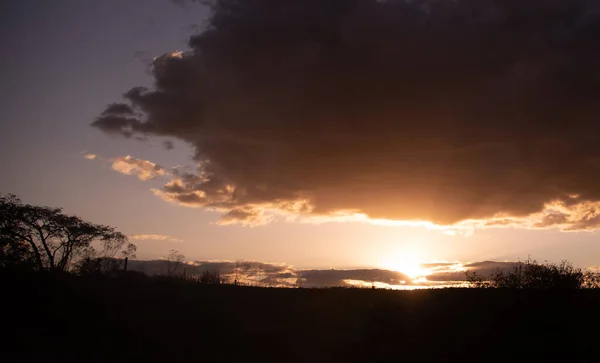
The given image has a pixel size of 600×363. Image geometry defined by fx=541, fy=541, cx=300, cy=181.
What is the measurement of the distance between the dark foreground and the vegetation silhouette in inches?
1.8

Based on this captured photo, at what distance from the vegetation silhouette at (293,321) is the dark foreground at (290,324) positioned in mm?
45

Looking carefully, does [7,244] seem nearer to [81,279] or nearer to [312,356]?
[81,279]

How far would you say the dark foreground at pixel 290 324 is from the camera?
20.8m

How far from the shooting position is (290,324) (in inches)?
948

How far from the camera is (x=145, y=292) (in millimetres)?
27016

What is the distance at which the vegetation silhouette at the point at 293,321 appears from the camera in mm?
20922

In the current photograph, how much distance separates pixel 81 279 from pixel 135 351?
7.91 metres

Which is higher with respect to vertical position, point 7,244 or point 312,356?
point 7,244

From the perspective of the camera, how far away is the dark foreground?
20828mm

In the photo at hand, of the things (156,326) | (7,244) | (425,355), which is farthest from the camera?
(7,244)

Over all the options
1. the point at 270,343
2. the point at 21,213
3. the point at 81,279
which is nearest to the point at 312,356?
the point at 270,343

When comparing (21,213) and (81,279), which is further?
(21,213)

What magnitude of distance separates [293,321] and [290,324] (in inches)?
10.9

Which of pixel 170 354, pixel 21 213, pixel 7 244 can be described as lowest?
pixel 170 354
